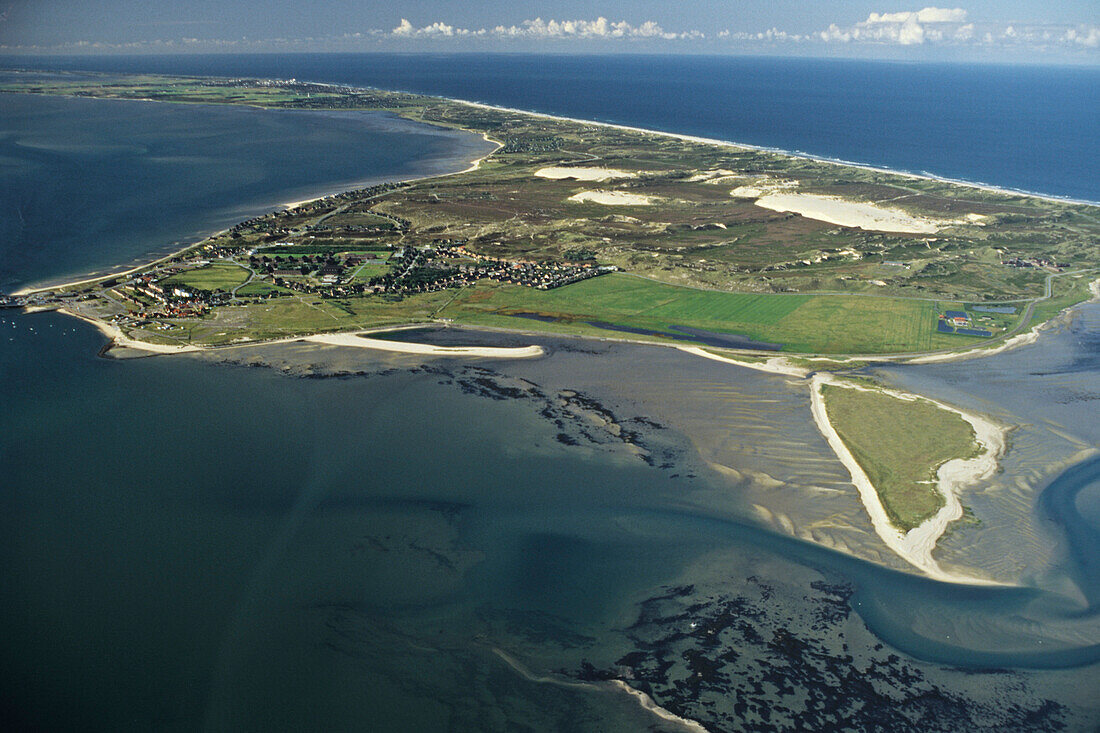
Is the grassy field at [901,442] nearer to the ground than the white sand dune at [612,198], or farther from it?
nearer to the ground

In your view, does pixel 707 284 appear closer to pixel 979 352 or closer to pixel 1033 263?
pixel 979 352

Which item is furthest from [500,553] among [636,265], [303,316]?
[636,265]

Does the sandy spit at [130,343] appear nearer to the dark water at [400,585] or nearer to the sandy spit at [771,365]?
the dark water at [400,585]

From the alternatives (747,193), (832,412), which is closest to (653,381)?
(832,412)

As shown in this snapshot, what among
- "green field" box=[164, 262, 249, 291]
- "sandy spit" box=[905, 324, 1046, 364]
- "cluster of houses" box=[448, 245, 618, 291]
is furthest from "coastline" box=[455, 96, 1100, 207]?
"green field" box=[164, 262, 249, 291]

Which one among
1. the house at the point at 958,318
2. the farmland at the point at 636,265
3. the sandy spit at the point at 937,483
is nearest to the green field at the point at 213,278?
the farmland at the point at 636,265

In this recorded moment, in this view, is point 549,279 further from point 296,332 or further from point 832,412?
point 832,412

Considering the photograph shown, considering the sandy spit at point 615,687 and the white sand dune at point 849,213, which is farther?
the white sand dune at point 849,213
